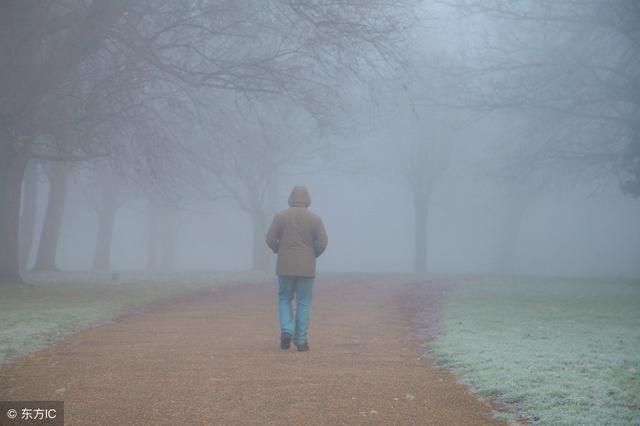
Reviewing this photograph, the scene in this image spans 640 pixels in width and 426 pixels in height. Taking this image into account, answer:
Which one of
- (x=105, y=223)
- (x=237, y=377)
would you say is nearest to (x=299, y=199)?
(x=237, y=377)

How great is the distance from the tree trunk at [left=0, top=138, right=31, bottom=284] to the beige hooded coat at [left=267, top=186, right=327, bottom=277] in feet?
31.9

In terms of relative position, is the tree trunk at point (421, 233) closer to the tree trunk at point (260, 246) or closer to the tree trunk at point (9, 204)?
the tree trunk at point (260, 246)

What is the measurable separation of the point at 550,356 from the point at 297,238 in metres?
3.27

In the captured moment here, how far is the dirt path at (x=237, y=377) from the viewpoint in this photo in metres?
5.07

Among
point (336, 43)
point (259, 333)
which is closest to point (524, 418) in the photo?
point (259, 333)

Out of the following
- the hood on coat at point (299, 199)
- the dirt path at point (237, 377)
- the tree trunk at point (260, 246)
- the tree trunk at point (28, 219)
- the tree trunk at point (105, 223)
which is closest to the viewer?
the dirt path at point (237, 377)

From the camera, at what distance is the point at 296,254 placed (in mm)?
8008

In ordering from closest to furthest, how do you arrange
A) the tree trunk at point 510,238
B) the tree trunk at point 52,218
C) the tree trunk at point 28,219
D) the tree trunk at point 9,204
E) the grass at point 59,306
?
the grass at point 59,306, the tree trunk at point 9,204, the tree trunk at point 52,218, the tree trunk at point 28,219, the tree trunk at point 510,238

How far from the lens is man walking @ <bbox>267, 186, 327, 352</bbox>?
7.95 m

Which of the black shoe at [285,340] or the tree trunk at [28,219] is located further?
the tree trunk at [28,219]

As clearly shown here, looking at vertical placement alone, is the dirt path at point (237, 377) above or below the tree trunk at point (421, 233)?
below

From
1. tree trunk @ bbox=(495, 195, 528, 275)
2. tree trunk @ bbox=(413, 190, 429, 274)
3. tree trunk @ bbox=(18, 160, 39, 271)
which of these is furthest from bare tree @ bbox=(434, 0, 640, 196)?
tree trunk @ bbox=(495, 195, 528, 275)

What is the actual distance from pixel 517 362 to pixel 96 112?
1125 centimetres

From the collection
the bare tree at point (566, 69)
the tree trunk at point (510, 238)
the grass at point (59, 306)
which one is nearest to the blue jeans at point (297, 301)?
the grass at point (59, 306)
